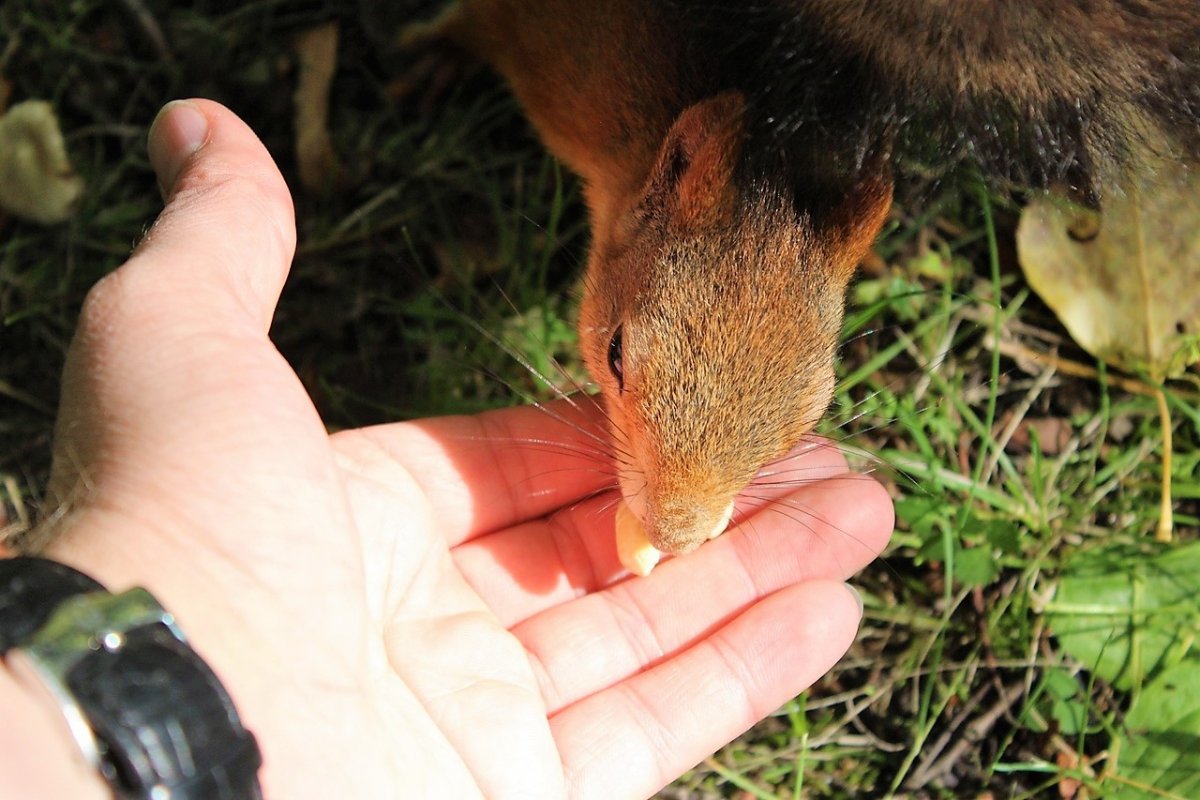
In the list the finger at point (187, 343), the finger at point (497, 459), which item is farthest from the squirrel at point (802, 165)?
the finger at point (187, 343)

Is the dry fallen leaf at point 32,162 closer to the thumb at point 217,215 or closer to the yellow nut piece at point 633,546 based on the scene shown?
the thumb at point 217,215

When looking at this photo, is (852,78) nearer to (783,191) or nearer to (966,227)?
(783,191)

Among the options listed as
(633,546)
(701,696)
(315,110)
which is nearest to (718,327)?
(633,546)

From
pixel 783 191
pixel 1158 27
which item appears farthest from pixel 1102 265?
pixel 783 191

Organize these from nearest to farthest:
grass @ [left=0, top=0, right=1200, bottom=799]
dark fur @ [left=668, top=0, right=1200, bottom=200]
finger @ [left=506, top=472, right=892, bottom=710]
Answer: dark fur @ [left=668, top=0, right=1200, bottom=200] < finger @ [left=506, top=472, right=892, bottom=710] < grass @ [left=0, top=0, right=1200, bottom=799]

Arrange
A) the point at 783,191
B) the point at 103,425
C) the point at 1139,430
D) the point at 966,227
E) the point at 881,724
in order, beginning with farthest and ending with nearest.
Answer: the point at 966,227 < the point at 1139,430 < the point at 881,724 < the point at 783,191 < the point at 103,425

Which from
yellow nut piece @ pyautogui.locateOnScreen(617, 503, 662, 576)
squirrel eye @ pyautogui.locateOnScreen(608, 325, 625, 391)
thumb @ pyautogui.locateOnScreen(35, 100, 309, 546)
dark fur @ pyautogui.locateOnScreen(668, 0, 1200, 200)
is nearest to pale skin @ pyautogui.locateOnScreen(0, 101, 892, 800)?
thumb @ pyautogui.locateOnScreen(35, 100, 309, 546)

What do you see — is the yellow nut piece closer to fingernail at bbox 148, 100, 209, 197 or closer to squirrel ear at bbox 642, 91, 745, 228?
squirrel ear at bbox 642, 91, 745, 228
